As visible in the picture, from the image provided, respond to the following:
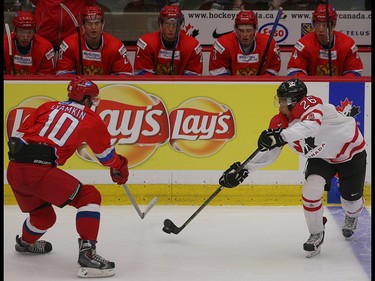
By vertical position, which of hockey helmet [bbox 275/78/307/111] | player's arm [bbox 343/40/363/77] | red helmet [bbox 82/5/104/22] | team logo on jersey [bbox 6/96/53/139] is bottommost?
team logo on jersey [bbox 6/96/53/139]

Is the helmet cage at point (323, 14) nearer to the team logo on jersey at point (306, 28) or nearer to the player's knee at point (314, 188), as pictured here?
the team logo on jersey at point (306, 28)

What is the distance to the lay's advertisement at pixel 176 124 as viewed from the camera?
249 inches

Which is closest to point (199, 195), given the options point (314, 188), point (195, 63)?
point (195, 63)

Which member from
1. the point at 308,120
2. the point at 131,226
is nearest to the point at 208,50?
the point at 131,226

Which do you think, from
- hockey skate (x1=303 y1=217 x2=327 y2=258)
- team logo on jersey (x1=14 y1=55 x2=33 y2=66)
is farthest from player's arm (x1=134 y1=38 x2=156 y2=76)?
hockey skate (x1=303 y1=217 x2=327 y2=258)

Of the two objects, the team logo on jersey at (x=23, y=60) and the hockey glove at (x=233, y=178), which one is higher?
the team logo on jersey at (x=23, y=60)

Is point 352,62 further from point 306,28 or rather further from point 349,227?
point 349,227

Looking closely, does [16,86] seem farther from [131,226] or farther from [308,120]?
[308,120]

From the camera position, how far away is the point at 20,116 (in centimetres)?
633

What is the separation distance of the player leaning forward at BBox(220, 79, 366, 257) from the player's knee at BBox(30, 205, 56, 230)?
88cm

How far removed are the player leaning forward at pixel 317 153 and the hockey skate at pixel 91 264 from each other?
785 mm

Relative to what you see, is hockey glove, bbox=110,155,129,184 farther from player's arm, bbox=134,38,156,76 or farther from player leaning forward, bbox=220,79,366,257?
player's arm, bbox=134,38,156,76

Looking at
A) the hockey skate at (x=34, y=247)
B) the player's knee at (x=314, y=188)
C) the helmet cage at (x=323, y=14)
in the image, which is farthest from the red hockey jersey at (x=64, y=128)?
the helmet cage at (x=323, y=14)

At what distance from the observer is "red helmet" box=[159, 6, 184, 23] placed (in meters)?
6.63
